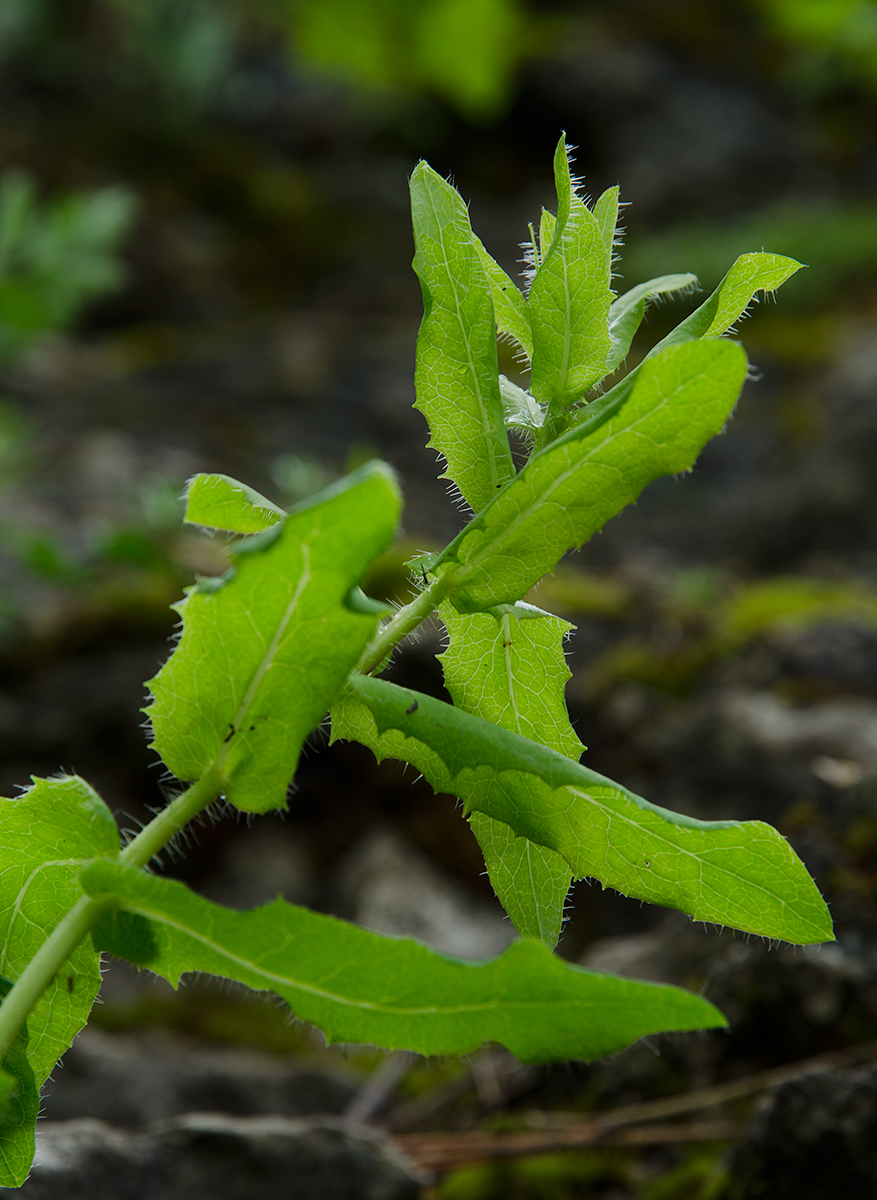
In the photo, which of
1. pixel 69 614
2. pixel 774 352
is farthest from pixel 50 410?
pixel 774 352

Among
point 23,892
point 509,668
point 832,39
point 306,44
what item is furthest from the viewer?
point 306,44

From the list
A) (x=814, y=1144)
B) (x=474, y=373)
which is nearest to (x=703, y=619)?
(x=814, y=1144)

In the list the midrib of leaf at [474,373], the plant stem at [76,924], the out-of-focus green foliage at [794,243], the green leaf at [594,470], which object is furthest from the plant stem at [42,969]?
the out-of-focus green foliage at [794,243]

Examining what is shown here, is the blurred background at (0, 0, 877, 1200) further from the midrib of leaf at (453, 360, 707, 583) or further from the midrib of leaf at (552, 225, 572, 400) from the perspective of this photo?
the midrib of leaf at (552, 225, 572, 400)

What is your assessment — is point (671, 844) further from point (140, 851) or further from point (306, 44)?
point (306, 44)

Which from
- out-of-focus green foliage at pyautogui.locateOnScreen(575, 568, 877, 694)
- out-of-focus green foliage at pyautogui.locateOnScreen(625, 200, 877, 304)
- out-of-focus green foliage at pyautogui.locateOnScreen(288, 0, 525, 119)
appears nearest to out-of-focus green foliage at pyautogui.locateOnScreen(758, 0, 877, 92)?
out-of-focus green foliage at pyautogui.locateOnScreen(625, 200, 877, 304)
